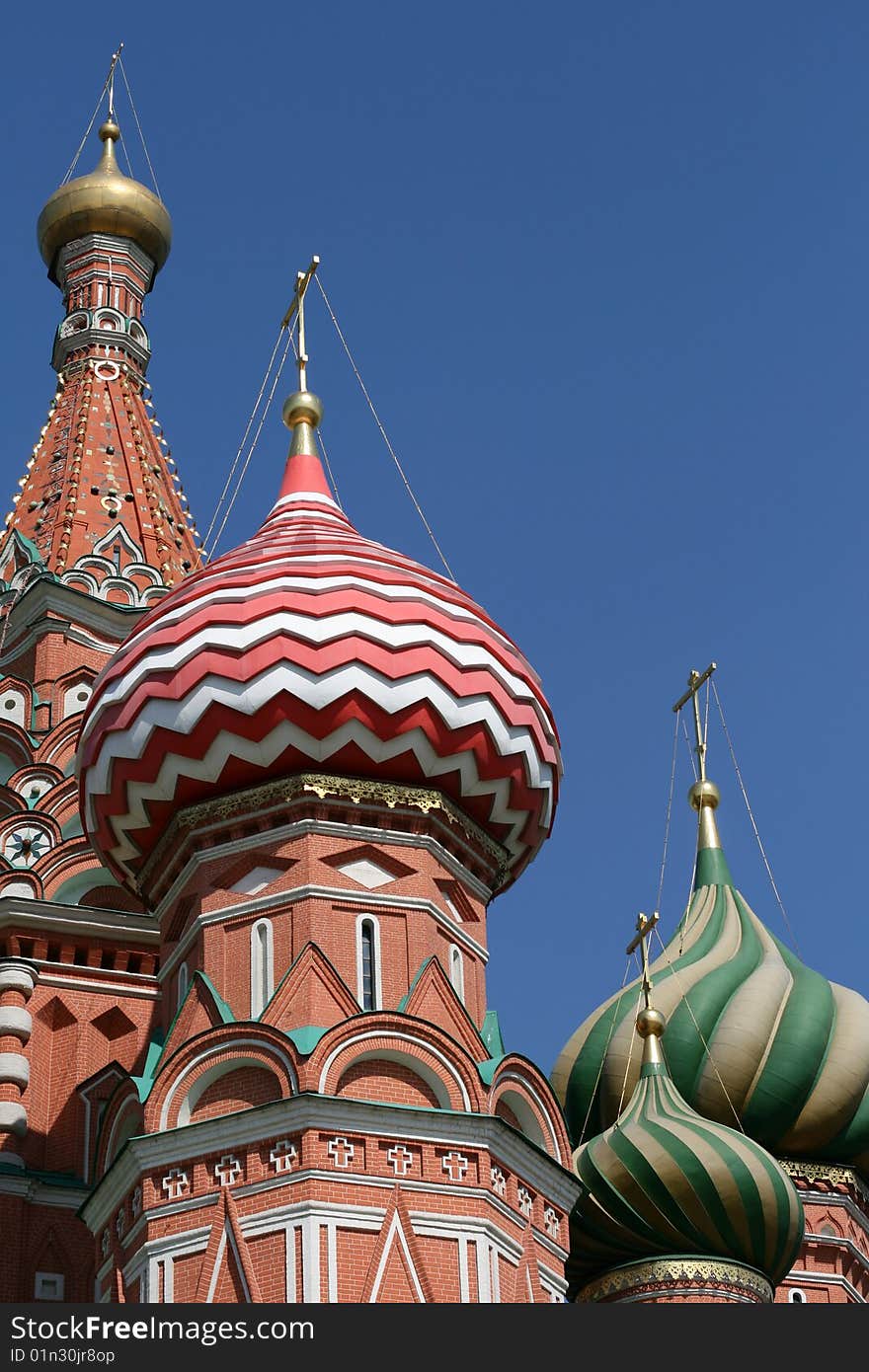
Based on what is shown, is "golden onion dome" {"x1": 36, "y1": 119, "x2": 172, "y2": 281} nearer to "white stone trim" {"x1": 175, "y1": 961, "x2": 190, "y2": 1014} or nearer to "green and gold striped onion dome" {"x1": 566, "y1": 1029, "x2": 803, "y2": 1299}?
"white stone trim" {"x1": 175, "y1": 961, "x2": 190, "y2": 1014}

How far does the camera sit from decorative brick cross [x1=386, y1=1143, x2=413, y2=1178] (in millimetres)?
13586

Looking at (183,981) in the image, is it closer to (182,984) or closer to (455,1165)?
(182,984)

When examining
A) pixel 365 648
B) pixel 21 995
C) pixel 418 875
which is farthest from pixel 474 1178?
pixel 21 995

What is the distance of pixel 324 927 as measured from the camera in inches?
574

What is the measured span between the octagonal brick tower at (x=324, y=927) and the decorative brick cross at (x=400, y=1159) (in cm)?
1

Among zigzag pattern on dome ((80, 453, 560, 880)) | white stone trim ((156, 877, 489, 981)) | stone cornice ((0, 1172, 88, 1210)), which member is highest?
zigzag pattern on dome ((80, 453, 560, 880))

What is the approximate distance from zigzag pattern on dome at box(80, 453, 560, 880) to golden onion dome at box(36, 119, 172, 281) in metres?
7.44

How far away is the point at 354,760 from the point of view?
589 inches

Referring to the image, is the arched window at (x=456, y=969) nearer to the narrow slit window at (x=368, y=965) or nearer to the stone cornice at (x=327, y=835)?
the stone cornice at (x=327, y=835)

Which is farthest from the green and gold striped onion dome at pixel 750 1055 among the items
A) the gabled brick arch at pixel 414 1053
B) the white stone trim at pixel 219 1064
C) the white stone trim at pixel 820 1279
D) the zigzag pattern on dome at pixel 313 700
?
the white stone trim at pixel 219 1064

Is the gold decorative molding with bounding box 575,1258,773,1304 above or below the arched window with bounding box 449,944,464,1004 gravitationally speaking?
A: below

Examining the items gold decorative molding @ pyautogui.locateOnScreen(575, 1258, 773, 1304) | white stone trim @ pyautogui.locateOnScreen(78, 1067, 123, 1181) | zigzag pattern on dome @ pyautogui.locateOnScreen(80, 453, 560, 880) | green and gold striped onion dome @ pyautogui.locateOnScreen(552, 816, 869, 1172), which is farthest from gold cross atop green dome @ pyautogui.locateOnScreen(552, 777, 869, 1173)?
white stone trim @ pyautogui.locateOnScreen(78, 1067, 123, 1181)

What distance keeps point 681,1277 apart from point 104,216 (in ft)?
35.4

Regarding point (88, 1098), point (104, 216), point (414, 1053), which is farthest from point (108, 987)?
point (104, 216)
